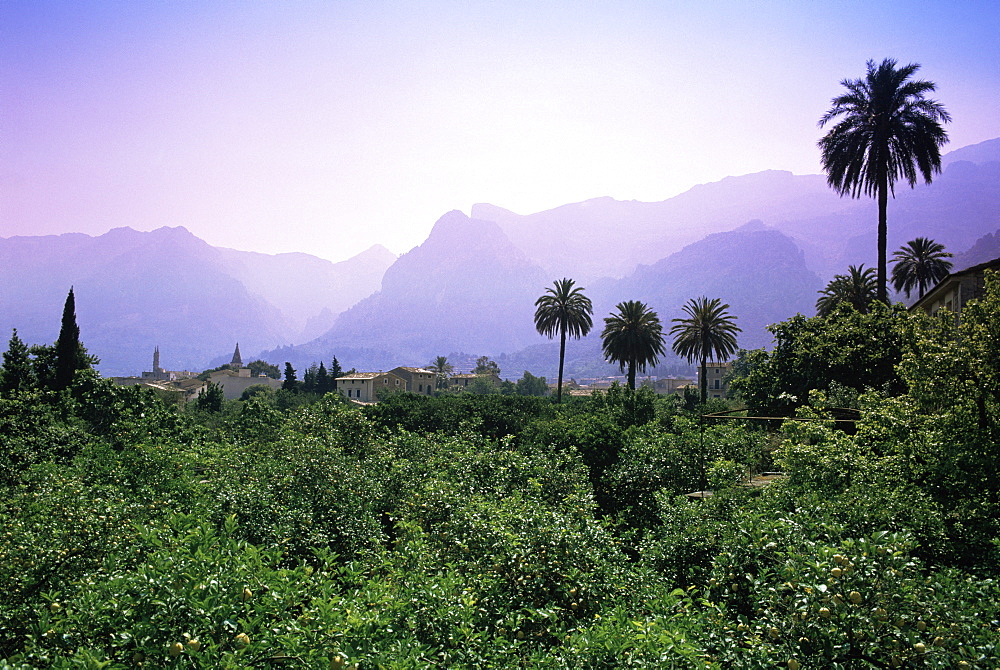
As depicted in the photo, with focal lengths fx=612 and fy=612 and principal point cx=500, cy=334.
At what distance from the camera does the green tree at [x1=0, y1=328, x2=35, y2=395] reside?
3095 cm

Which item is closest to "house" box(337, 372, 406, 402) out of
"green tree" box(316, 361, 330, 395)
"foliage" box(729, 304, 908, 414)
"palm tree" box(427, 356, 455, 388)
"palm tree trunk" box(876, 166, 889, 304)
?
"palm tree" box(427, 356, 455, 388)

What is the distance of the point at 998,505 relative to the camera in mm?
7812

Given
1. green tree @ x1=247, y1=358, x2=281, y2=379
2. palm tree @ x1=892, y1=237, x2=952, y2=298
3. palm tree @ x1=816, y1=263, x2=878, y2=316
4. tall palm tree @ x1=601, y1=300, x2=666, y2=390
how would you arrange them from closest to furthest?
palm tree @ x1=816, y1=263, x2=878, y2=316
palm tree @ x1=892, y1=237, x2=952, y2=298
tall palm tree @ x1=601, y1=300, x2=666, y2=390
green tree @ x1=247, y1=358, x2=281, y2=379

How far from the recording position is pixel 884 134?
27.1 m

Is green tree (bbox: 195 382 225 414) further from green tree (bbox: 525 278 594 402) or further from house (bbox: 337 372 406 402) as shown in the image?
house (bbox: 337 372 406 402)

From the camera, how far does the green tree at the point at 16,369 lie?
1218 inches

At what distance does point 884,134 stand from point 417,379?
3888 inches

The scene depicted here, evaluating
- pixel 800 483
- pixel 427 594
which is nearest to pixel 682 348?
pixel 800 483

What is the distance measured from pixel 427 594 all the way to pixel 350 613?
0.79 metres

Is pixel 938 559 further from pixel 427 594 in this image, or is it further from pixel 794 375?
pixel 794 375

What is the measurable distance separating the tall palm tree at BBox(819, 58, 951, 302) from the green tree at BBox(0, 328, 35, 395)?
41.0 meters

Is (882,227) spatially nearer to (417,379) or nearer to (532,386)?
(532,386)

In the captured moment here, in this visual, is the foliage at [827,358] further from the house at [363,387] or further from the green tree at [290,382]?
the house at [363,387]

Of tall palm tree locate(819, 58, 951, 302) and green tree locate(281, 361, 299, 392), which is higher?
tall palm tree locate(819, 58, 951, 302)
